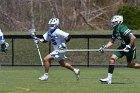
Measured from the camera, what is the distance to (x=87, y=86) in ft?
56.1

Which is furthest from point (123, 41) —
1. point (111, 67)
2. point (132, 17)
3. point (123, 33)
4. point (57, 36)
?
point (132, 17)

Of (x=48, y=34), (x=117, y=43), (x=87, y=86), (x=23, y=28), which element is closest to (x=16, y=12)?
(x=23, y=28)

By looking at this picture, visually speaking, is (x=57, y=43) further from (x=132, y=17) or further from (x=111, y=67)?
(x=132, y=17)

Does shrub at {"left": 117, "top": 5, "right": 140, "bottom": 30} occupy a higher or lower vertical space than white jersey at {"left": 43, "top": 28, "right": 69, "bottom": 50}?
lower

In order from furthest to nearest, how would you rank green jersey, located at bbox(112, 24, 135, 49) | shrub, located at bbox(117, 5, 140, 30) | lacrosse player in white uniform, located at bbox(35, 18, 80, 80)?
1. shrub, located at bbox(117, 5, 140, 30)
2. lacrosse player in white uniform, located at bbox(35, 18, 80, 80)
3. green jersey, located at bbox(112, 24, 135, 49)

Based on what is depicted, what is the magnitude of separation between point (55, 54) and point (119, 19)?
7.48 feet

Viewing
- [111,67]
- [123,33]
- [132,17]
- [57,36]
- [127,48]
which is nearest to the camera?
[127,48]

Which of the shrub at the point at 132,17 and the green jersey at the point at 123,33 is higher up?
the green jersey at the point at 123,33

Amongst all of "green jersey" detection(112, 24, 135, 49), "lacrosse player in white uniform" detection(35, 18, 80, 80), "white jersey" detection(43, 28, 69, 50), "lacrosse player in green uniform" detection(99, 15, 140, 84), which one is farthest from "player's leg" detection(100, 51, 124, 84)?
"white jersey" detection(43, 28, 69, 50)

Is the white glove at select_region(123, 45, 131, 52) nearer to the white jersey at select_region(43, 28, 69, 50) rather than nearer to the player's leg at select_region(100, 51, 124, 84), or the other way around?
the player's leg at select_region(100, 51, 124, 84)

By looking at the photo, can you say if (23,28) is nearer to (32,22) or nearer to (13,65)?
(32,22)

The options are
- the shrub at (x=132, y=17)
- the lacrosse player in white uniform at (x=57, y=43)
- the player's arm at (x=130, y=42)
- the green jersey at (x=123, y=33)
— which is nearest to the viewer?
the player's arm at (x=130, y=42)

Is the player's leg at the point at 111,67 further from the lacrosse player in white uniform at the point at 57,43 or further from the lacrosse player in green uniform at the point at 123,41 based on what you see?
the lacrosse player in white uniform at the point at 57,43

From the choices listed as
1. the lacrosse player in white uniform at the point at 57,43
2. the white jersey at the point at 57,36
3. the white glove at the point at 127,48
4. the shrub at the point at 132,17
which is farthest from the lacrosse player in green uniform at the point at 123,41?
the shrub at the point at 132,17
